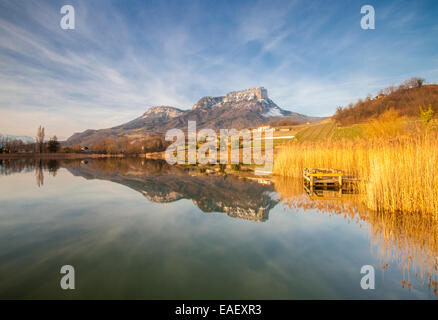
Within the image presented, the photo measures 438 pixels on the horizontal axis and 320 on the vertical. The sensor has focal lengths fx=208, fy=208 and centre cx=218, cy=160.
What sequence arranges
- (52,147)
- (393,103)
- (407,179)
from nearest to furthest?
(407,179) < (393,103) < (52,147)

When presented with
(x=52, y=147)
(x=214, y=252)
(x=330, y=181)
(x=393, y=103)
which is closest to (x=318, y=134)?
(x=393, y=103)

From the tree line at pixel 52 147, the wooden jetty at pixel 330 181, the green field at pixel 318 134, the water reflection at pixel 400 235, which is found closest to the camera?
the water reflection at pixel 400 235

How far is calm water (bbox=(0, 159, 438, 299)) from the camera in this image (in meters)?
2.83

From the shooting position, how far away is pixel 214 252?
3986 millimetres

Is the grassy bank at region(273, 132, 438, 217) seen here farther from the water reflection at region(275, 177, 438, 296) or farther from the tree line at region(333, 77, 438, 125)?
the tree line at region(333, 77, 438, 125)

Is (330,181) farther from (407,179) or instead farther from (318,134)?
(318,134)

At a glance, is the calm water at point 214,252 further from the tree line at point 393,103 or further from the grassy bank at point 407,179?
the tree line at point 393,103

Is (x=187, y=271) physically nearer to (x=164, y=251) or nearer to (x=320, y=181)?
(x=164, y=251)

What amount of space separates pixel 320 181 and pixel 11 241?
1159cm

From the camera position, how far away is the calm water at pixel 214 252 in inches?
111

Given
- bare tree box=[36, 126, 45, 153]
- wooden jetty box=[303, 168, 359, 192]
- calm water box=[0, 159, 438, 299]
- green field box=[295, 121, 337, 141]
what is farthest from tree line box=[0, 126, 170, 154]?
wooden jetty box=[303, 168, 359, 192]

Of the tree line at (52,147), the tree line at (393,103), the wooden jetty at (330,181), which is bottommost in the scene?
the wooden jetty at (330,181)

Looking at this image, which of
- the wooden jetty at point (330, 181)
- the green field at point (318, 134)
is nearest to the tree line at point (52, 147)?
the green field at point (318, 134)

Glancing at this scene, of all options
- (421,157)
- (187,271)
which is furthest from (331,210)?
(187,271)
